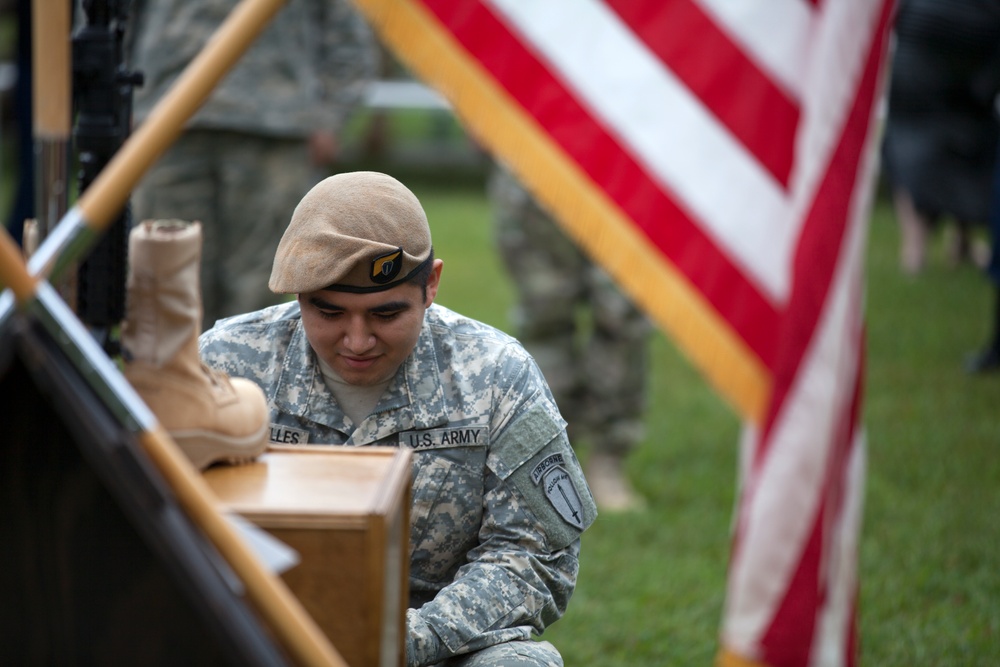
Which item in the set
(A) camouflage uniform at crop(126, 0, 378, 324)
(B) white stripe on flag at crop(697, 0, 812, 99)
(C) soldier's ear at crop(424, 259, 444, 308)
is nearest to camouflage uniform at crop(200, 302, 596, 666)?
(C) soldier's ear at crop(424, 259, 444, 308)

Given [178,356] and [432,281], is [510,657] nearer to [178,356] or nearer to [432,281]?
[432,281]

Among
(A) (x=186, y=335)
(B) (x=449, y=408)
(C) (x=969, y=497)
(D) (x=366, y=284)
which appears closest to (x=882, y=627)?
(C) (x=969, y=497)

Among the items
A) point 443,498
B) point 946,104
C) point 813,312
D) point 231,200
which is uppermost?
point 813,312

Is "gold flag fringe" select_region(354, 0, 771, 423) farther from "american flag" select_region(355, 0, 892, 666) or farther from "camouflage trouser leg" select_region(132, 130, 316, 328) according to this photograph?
"camouflage trouser leg" select_region(132, 130, 316, 328)

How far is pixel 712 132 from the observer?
7.07 ft

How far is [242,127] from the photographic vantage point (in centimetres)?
483

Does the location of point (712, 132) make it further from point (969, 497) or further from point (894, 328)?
point (894, 328)

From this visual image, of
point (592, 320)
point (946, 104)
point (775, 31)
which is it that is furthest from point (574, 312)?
point (946, 104)

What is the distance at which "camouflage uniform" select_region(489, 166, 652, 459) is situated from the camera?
5.11 metres

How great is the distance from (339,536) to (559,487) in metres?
0.71

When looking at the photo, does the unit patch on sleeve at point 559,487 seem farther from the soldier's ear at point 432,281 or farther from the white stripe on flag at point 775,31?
the white stripe on flag at point 775,31

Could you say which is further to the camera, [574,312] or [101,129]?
[574,312]

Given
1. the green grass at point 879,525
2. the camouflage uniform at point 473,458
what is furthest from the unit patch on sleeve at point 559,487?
the green grass at point 879,525

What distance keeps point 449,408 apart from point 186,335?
2.41 ft
